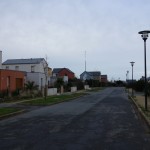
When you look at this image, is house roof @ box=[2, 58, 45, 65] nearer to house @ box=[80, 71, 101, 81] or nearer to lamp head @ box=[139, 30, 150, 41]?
lamp head @ box=[139, 30, 150, 41]

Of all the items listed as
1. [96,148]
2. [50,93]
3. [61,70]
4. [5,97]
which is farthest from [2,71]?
[61,70]

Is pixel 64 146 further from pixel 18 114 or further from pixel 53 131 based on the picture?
pixel 18 114

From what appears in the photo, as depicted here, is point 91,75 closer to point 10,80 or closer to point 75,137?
point 10,80

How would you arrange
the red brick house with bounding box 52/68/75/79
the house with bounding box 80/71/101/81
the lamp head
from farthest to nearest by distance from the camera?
the house with bounding box 80/71/101/81 < the red brick house with bounding box 52/68/75/79 < the lamp head

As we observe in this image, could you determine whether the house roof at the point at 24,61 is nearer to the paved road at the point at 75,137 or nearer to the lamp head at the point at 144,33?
the lamp head at the point at 144,33

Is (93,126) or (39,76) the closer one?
(93,126)

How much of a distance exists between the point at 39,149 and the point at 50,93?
4571cm

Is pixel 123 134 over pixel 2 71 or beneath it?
beneath

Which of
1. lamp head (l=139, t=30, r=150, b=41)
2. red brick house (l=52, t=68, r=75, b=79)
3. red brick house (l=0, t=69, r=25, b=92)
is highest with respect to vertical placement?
red brick house (l=52, t=68, r=75, b=79)

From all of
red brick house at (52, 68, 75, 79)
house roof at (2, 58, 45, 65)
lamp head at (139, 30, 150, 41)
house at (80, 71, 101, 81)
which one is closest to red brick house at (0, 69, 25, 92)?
lamp head at (139, 30, 150, 41)

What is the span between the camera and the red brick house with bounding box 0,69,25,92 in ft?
149

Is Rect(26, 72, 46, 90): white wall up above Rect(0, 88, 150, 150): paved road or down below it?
above

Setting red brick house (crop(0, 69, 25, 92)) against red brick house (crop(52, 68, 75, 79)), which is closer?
red brick house (crop(0, 69, 25, 92))

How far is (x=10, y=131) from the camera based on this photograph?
1478 centimetres
